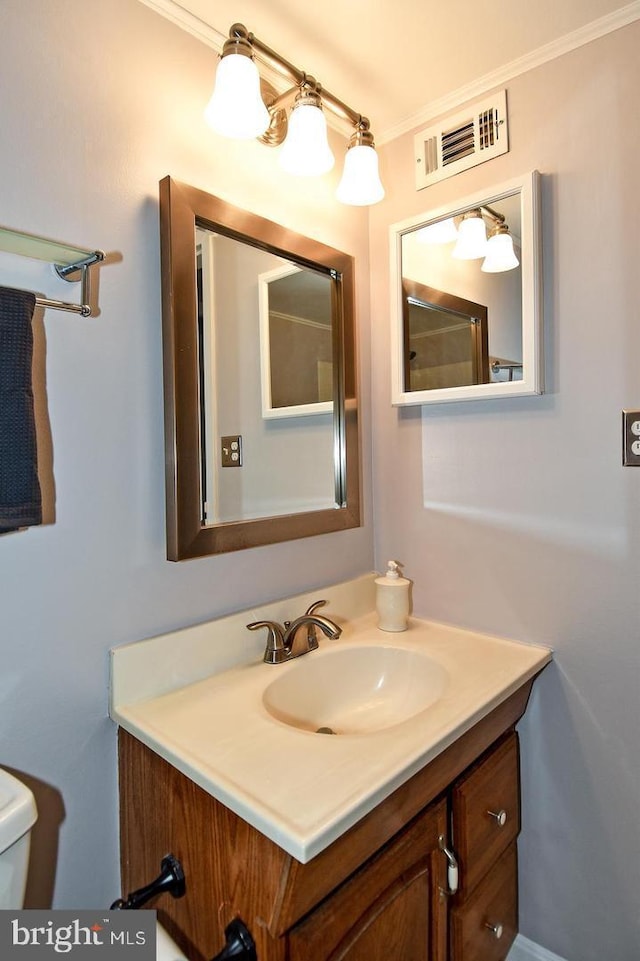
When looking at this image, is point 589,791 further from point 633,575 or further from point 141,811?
point 141,811

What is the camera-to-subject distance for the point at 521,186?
1210 mm

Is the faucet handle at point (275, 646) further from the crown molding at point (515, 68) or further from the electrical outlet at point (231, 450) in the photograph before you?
the crown molding at point (515, 68)

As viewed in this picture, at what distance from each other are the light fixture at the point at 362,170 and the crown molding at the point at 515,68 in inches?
10.3

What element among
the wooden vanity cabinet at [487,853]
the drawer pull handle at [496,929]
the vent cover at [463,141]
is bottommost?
the drawer pull handle at [496,929]

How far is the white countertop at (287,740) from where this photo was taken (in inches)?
28.1

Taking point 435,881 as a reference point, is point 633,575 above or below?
above

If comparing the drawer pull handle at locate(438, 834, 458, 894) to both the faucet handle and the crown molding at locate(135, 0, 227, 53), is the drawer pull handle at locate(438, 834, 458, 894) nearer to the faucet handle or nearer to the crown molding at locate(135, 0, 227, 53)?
the faucet handle

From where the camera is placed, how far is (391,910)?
860 millimetres

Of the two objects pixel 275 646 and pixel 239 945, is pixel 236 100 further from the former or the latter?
pixel 239 945

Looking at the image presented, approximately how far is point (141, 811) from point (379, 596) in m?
0.73

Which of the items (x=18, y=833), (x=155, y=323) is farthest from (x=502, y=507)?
(x=18, y=833)

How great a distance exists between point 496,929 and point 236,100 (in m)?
1.88

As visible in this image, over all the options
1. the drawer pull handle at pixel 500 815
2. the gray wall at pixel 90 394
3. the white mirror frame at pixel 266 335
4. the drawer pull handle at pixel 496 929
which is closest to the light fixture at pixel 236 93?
the gray wall at pixel 90 394

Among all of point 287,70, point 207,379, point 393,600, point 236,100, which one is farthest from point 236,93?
point 393,600
